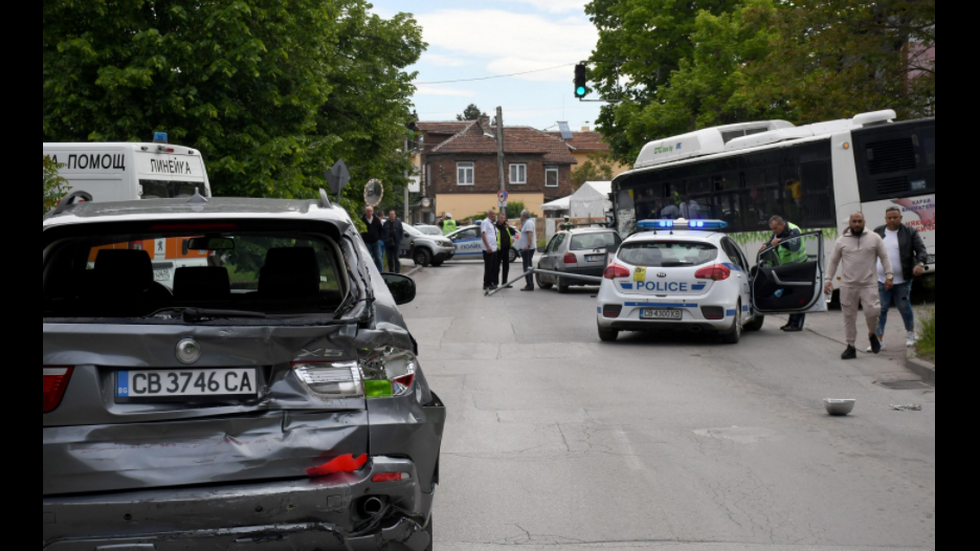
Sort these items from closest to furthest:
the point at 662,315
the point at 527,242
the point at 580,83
Result: the point at 662,315 < the point at 580,83 < the point at 527,242

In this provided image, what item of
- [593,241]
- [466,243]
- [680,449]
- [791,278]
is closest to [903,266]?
[791,278]

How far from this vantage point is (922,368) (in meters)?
11.5

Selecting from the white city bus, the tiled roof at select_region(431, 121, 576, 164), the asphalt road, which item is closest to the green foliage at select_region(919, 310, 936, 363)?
the asphalt road

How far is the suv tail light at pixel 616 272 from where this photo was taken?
14680mm

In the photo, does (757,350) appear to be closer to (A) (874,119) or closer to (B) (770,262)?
(B) (770,262)

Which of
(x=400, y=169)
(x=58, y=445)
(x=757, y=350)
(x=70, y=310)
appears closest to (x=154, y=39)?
(x=757, y=350)

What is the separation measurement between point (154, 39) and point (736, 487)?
19172 mm

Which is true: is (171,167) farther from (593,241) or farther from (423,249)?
(423,249)

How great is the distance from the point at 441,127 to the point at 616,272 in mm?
84398

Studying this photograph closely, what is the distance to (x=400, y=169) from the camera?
153 ft

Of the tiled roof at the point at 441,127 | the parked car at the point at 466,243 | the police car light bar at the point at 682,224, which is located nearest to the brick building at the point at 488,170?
the tiled roof at the point at 441,127

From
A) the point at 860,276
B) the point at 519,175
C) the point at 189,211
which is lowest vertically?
the point at 860,276

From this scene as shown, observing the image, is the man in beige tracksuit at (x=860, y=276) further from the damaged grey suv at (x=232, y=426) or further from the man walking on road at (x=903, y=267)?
the damaged grey suv at (x=232, y=426)

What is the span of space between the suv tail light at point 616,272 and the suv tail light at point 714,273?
992mm
